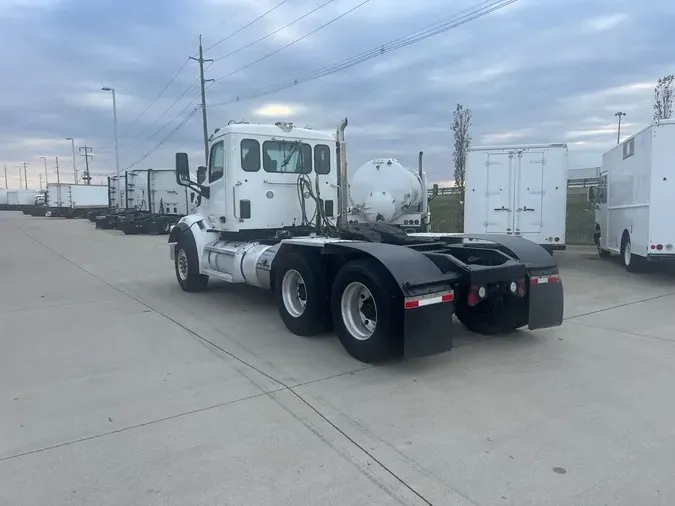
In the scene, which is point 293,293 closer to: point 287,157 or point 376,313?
point 376,313

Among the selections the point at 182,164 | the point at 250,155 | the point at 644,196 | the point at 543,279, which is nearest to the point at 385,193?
the point at 644,196

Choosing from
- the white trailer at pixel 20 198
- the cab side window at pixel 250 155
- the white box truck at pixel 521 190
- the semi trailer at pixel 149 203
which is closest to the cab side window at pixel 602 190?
the white box truck at pixel 521 190

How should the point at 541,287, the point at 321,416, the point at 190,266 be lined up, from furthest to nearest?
the point at 190,266, the point at 541,287, the point at 321,416

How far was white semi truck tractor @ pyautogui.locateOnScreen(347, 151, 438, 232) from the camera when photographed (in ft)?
54.0

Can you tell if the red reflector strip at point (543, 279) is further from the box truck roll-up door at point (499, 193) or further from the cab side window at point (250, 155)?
the box truck roll-up door at point (499, 193)

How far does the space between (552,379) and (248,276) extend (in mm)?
4898

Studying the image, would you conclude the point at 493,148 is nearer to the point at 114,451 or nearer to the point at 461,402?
the point at 461,402

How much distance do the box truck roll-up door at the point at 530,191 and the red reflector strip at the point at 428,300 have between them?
9120 millimetres

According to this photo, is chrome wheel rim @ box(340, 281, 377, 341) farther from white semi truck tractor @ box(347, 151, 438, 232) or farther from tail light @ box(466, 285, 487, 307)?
white semi truck tractor @ box(347, 151, 438, 232)

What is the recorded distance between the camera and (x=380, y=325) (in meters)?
5.41

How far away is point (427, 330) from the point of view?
5.23 meters

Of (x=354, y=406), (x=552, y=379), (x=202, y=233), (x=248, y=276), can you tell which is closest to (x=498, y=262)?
(x=552, y=379)

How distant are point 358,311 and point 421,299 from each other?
3.53 feet

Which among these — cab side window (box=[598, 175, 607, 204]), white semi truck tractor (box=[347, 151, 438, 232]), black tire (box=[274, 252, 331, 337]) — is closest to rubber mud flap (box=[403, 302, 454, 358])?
black tire (box=[274, 252, 331, 337])
